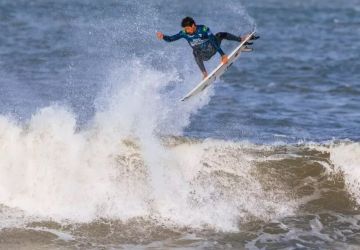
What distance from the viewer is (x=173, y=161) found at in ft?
42.0

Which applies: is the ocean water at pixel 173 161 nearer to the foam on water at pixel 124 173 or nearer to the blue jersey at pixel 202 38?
the foam on water at pixel 124 173

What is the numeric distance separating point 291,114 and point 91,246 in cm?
922

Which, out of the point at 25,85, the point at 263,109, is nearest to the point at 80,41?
the point at 25,85

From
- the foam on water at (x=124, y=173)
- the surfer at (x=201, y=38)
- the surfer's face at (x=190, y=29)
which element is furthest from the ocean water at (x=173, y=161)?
the surfer's face at (x=190, y=29)

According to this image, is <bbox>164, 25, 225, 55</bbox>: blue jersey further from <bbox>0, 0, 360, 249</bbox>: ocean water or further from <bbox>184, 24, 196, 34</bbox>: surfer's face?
<bbox>0, 0, 360, 249</bbox>: ocean water

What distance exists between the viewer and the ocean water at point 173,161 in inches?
429

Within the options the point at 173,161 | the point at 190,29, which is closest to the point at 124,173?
the point at 173,161

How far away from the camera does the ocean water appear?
1091 cm

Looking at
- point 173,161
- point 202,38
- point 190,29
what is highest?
point 190,29

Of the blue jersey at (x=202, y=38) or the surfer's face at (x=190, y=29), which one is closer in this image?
the surfer's face at (x=190, y=29)

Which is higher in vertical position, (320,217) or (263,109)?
(263,109)

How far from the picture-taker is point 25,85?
20.5 metres

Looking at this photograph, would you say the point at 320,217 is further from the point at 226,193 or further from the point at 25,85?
the point at 25,85

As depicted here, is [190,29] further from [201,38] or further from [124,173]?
[124,173]
